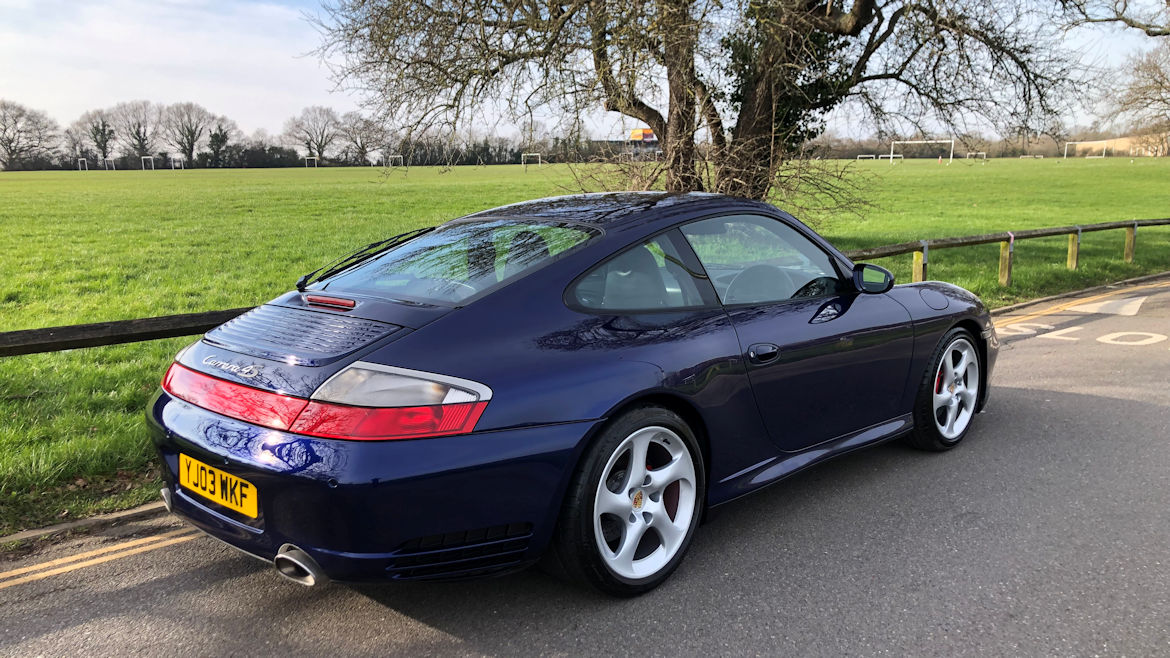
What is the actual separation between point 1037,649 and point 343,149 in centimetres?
1252

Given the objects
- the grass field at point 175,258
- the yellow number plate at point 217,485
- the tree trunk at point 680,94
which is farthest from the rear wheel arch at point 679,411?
the tree trunk at point 680,94

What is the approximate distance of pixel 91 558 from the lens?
3.27 meters

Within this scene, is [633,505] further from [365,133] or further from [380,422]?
[365,133]

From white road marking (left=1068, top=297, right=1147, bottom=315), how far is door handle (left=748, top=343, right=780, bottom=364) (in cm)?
790

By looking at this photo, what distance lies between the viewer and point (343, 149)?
1306 cm

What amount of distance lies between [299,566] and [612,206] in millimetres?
2001

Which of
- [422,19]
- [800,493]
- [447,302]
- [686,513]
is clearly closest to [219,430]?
[447,302]

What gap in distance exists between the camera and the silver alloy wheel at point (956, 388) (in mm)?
4395

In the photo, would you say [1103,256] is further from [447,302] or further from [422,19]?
[447,302]

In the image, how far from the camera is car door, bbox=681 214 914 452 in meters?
3.32

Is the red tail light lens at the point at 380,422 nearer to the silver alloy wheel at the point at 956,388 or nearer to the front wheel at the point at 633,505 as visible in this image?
the front wheel at the point at 633,505

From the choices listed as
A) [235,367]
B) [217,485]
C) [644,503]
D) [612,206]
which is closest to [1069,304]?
[612,206]

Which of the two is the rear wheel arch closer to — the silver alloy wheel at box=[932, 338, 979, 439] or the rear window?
the rear window

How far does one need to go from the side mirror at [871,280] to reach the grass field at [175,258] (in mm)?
3660
